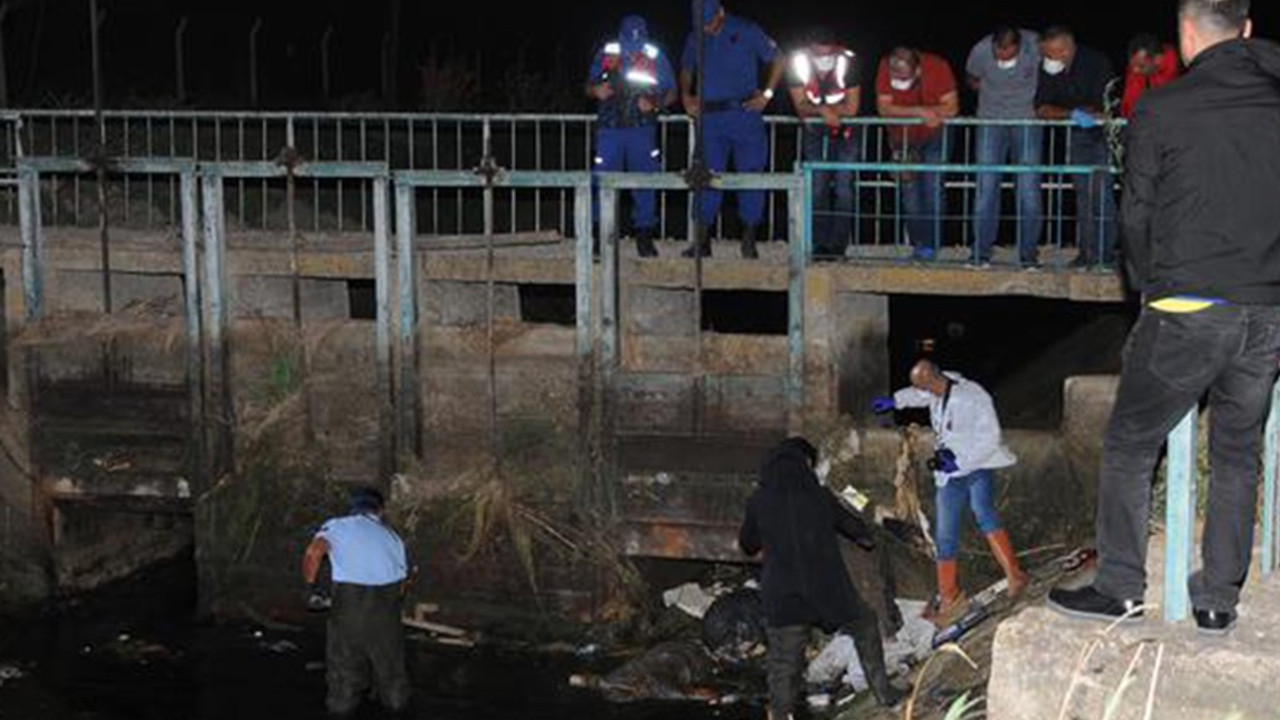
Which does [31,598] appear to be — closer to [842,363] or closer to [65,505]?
[65,505]

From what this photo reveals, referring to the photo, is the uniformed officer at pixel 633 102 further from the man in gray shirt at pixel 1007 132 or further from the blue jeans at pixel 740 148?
the man in gray shirt at pixel 1007 132

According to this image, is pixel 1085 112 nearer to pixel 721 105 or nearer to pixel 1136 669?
pixel 721 105

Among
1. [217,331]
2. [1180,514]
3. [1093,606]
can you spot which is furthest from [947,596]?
[1180,514]

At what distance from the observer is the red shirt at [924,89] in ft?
40.4

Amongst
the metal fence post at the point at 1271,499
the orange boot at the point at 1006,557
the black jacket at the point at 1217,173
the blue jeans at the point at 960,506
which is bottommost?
the orange boot at the point at 1006,557

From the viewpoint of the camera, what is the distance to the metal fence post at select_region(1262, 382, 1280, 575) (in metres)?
5.73

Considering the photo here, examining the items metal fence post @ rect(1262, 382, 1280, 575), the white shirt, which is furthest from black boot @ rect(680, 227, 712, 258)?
metal fence post @ rect(1262, 382, 1280, 575)

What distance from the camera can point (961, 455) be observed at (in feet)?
36.6

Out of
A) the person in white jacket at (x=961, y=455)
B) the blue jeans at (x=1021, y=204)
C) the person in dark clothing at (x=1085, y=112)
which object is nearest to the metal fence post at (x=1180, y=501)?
the person in white jacket at (x=961, y=455)

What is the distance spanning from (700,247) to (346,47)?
45.5 feet

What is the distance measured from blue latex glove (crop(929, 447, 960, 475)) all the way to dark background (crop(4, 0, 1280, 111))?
1051 cm

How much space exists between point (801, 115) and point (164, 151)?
8.14 meters

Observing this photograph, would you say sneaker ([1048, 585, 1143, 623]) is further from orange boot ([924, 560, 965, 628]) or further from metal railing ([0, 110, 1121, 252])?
metal railing ([0, 110, 1121, 252])

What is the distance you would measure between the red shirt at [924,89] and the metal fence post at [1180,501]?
7.57 meters
